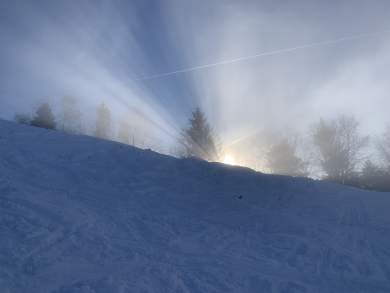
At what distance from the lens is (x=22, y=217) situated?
37.6 ft

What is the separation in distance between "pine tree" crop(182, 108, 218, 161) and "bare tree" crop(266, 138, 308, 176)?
8984mm

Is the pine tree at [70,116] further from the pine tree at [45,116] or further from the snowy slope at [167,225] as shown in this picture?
the snowy slope at [167,225]

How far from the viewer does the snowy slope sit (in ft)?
30.8

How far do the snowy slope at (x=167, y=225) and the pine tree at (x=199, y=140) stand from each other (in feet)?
65.1

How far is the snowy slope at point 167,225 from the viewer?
9.38m

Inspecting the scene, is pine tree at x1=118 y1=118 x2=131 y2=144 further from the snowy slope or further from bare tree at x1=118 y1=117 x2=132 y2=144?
the snowy slope

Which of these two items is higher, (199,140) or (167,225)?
(199,140)

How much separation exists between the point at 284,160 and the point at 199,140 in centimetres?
1179

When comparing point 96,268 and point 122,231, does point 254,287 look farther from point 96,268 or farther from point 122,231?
point 122,231

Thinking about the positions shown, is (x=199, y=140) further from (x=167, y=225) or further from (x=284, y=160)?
(x=167, y=225)

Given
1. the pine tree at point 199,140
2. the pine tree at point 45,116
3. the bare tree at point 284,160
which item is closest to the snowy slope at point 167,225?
the pine tree at point 199,140

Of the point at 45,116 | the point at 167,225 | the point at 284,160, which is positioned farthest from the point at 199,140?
the point at 167,225

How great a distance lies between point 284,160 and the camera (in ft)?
153

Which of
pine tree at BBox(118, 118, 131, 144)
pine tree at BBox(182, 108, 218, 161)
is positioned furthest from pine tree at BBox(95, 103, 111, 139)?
pine tree at BBox(182, 108, 218, 161)
